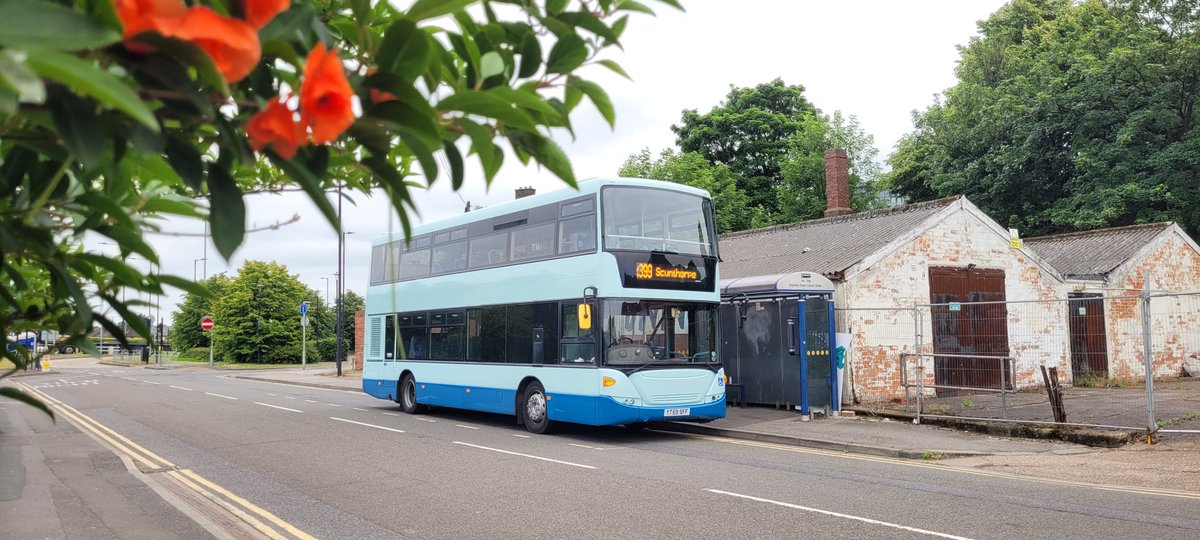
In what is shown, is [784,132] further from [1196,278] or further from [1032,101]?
[1196,278]

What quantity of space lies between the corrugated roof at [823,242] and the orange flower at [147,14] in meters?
17.3

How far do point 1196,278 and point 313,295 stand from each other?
54.7 metres

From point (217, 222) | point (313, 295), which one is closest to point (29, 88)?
point (217, 222)

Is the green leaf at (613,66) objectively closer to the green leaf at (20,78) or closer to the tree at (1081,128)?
the green leaf at (20,78)

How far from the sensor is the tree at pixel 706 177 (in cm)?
3972

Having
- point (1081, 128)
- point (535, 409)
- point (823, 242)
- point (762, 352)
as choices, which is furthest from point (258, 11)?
point (1081, 128)

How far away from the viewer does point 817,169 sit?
40.6m

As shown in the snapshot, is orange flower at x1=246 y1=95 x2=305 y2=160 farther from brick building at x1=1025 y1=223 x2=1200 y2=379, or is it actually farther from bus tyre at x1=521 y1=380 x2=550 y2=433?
brick building at x1=1025 y1=223 x2=1200 y2=379

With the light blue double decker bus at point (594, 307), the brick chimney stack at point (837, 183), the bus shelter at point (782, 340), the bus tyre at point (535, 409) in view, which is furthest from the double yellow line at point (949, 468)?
the brick chimney stack at point (837, 183)

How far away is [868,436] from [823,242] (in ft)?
28.6

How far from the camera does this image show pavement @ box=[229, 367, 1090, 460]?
11.9 metres

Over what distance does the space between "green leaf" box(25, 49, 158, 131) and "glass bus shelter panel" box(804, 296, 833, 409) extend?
51.1ft

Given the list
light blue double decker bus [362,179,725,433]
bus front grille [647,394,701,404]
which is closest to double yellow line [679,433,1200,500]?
bus front grille [647,394,701,404]

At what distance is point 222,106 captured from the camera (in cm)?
108
